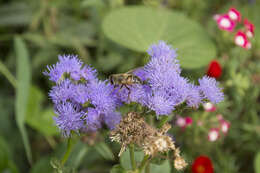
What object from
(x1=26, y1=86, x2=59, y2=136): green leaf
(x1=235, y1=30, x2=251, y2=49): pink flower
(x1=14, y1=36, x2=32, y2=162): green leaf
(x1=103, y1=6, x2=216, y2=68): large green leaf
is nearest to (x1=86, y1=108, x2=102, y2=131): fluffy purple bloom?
(x1=14, y1=36, x2=32, y2=162): green leaf

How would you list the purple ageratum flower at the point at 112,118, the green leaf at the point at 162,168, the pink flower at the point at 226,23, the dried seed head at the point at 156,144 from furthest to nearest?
the pink flower at the point at 226,23 → the green leaf at the point at 162,168 → the purple ageratum flower at the point at 112,118 → the dried seed head at the point at 156,144

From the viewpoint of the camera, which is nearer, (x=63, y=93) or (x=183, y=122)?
(x=63, y=93)

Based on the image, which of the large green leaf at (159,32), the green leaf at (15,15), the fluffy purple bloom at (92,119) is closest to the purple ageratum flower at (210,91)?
the fluffy purple bloom at (92,119)

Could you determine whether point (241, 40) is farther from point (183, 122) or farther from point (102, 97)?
point (102, 97)

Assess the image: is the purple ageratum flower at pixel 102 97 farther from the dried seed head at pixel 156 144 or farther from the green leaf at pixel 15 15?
the green leaf at pixel 15 15

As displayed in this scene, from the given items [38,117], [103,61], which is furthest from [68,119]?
[103,61]

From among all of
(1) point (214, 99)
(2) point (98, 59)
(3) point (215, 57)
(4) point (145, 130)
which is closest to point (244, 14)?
(3) point (215, 57)
